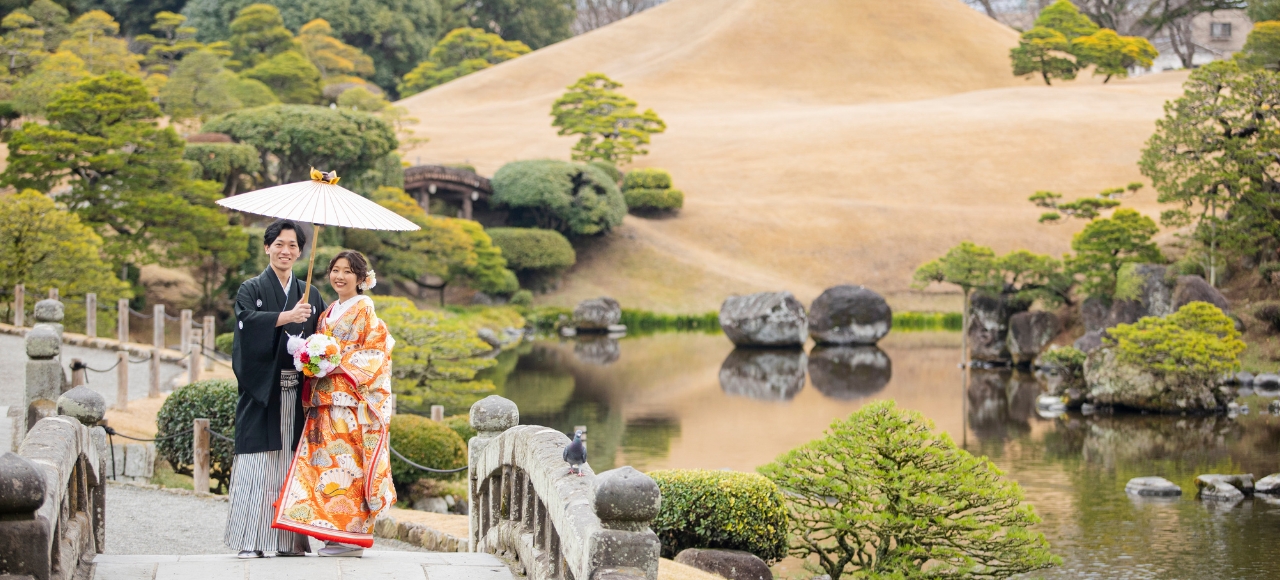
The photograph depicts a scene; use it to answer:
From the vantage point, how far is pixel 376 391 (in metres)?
5.86

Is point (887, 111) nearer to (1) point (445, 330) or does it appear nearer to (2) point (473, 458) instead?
(1) point (445, 330)

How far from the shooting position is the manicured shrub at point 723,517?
29.5ft

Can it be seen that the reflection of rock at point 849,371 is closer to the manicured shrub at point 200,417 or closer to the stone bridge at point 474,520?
the manicured shrub at point 200,417

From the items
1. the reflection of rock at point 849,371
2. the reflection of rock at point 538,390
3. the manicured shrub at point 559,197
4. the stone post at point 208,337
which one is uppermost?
the manicured shrub at point 559,197

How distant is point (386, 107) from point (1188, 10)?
46540mm

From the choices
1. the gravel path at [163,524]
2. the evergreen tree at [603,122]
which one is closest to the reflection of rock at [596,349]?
the evergreen tree at [603,122]

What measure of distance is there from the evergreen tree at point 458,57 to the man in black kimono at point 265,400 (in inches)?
2453

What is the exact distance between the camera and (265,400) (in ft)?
18.6

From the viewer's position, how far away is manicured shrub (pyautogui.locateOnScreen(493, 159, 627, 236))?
133 ft

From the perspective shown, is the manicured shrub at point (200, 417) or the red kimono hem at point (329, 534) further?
the manicured shrub at point (200, 417)

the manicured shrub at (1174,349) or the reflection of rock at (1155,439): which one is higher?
the manicured shrub at (1174,349)

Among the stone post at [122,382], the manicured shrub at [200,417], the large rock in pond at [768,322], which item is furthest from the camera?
the large rock in pond at [768,322]

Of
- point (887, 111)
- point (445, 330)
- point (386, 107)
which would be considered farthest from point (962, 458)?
point (887, 111)

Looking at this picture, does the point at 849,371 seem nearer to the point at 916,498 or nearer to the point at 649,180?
the point at 916,498
